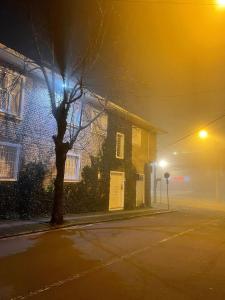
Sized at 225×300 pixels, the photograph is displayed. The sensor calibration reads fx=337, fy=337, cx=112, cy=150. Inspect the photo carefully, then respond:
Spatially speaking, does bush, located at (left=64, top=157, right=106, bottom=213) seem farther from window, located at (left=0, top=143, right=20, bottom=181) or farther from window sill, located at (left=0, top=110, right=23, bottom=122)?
window sill, located at (left=0, top=110, right=23, bottom=122)

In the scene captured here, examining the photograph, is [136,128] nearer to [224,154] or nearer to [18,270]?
[18,270]

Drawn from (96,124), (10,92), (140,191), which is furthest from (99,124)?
(10,92)

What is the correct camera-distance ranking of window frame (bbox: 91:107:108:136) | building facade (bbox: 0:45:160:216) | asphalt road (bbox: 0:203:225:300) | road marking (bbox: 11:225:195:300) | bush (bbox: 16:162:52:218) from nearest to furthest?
1. road marking (bbox: 11:225:195:300)
2. asphalt road (bbox: 0:203:225:300)
3. building facade (bbox: 0:45:160:216)
4. bush (bbox: 16:162:52:218)
5. window frame (bbox: 91:107:108:136)

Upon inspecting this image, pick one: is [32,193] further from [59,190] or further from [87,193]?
[87,193]

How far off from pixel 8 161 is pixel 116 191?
10676mm

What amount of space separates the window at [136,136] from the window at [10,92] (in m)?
13.0

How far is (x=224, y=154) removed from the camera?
2051 inches

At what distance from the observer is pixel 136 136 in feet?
91.2

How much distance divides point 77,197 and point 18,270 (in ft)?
42.2

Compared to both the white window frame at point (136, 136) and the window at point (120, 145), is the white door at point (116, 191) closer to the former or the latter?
the window at point (120, 145)

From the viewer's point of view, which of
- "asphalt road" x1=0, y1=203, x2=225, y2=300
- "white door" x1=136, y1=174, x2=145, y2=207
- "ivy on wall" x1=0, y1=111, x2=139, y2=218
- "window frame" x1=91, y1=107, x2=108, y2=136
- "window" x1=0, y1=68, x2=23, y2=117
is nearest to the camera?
"asphalt road" x1=0, y1=203, x2=225, y2=300

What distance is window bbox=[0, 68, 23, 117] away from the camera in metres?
14.8

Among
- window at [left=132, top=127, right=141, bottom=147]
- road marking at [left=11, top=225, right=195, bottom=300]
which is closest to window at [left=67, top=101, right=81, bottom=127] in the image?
window at [left=132, top=127, right=141, bottom=147]

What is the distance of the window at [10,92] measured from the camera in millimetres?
14789
